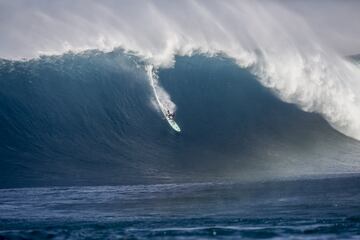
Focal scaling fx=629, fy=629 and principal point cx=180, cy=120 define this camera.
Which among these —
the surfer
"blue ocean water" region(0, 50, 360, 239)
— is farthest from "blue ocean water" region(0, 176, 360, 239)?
the surfer

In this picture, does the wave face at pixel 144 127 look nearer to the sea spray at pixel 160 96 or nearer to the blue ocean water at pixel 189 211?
the sea spray at pixel 160 96

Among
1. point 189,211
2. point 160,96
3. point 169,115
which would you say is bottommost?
point 189,211

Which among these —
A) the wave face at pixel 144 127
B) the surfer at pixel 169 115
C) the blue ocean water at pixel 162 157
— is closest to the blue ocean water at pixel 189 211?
the blue ocean water at pixel 162 157

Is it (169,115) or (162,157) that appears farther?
(169,115)

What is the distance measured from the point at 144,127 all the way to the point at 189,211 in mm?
12830

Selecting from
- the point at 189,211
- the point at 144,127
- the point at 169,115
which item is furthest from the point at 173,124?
the point at 189,211

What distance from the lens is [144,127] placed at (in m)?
28.3

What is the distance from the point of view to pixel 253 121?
2973cm

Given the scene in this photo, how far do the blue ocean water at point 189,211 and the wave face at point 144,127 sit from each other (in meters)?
2.84

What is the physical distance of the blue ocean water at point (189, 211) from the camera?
41.0 feet

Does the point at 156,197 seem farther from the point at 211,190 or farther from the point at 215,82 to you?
the point at 215,82

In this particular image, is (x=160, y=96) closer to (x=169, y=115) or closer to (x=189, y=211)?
(x=169, y=115)

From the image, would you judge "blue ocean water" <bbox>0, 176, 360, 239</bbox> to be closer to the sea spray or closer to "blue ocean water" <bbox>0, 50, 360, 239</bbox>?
"blue ocean water" <bbox>0, 50, 360, 239</bbox>

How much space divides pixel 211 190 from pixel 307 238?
8.73m
